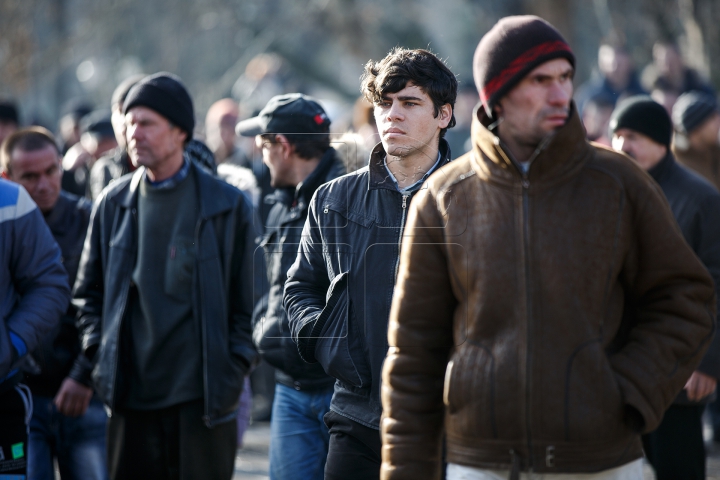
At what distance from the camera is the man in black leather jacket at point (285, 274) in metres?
4.93

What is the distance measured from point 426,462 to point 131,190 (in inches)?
111

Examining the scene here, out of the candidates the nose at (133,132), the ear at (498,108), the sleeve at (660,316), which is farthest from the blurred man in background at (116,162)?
the sleeve at (660,316)

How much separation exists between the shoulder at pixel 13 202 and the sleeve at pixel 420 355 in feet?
7.90

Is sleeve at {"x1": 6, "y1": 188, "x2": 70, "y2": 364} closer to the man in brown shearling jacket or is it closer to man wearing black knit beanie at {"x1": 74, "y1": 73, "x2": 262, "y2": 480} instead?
man wearing black knit beanie at {"x1": 74, "y1": 73, "x2": 262, "y2": 480}

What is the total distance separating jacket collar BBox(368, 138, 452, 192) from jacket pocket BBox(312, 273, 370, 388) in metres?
0.40

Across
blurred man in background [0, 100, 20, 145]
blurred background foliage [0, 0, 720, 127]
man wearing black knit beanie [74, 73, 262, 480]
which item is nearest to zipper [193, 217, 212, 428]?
man wearing black knit beanie [74, 73, 262, 480]

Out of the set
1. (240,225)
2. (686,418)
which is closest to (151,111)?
(240,225)

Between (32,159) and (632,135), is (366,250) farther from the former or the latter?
(32,159)

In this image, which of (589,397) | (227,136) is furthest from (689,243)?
(227,136)

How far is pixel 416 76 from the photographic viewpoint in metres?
4.09

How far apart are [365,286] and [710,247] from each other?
2453 mm

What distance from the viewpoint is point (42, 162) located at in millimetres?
5895

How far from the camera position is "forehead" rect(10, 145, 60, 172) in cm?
588

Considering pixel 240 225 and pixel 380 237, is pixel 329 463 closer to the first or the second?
pixel 380 237
